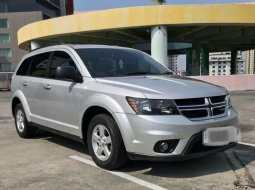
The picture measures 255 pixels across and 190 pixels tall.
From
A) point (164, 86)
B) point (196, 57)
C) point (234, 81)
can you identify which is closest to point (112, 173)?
point (164, 86)

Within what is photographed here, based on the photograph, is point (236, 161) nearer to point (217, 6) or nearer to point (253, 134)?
point (253, 134)

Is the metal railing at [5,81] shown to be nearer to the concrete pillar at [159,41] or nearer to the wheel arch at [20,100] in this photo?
the concrete pillar at [159,41]

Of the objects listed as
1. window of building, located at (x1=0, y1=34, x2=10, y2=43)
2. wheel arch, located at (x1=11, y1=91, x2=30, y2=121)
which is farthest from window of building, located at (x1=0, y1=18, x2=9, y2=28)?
wheel arch, located at (x1=11, y1=91, x2=30, y2=121)

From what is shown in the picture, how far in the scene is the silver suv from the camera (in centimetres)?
487

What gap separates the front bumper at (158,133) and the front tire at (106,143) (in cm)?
16

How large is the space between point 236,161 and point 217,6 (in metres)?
16.1

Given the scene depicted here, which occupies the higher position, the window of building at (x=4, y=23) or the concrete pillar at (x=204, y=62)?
the window of building at (x=4, y=23)

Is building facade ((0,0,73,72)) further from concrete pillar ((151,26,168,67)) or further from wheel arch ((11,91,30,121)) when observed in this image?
wheel arch ((11,91,30,121))

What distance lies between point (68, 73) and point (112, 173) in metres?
1.62

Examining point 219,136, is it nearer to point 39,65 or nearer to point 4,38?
point 39,65

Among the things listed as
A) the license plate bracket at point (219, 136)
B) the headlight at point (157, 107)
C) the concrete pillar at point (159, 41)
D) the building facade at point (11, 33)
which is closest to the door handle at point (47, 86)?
the headlight at point (157, 107)

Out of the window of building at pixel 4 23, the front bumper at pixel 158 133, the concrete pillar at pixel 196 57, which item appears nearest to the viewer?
the front bumper at pixel 158 133

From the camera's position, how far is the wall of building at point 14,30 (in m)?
89.2

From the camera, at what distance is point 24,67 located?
7.96 m
